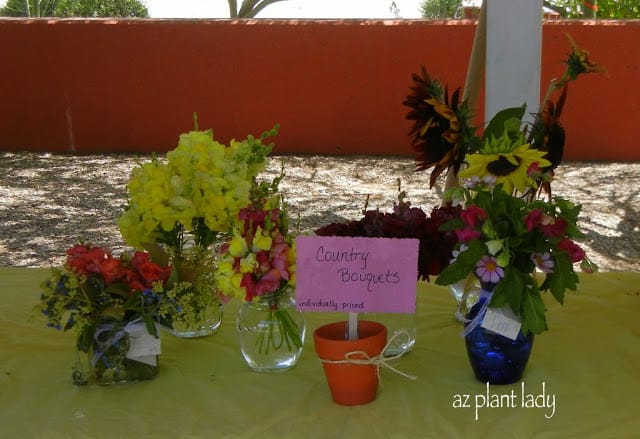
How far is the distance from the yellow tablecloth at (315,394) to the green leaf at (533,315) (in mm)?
139

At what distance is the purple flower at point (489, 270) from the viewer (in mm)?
1177

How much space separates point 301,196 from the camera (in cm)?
640

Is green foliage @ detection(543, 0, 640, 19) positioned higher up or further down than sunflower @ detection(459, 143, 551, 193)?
higher up

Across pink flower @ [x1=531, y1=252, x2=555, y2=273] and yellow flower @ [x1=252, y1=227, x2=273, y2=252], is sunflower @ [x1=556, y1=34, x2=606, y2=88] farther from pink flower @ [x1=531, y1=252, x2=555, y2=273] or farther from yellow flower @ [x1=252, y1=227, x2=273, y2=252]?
yellow flower @ [x1=252, y1=227, x2=273, y2=252]

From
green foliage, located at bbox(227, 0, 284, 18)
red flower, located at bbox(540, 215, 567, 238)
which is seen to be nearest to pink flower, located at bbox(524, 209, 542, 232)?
red flower, located at bbox(540, 215, 567, 238)

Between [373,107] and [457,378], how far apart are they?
683 cm

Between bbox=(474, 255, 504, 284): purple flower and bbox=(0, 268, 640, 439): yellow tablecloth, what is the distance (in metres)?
0.21

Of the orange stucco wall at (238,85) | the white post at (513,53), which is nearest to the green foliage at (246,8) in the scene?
the orange stucco wall at (238,85)

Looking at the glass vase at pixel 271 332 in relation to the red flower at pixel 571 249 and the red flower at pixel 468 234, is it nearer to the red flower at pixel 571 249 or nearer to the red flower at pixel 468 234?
the red flower at pixel 468 234

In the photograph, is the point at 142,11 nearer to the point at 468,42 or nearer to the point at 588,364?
the point at 468,42

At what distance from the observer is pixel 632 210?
5.80 meters

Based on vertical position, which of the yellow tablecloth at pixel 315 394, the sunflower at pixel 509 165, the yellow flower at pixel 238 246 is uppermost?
the sunflower at pixel 509 165

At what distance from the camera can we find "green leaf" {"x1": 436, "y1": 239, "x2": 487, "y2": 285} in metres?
1.17

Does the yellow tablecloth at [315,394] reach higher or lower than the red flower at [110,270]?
lower
